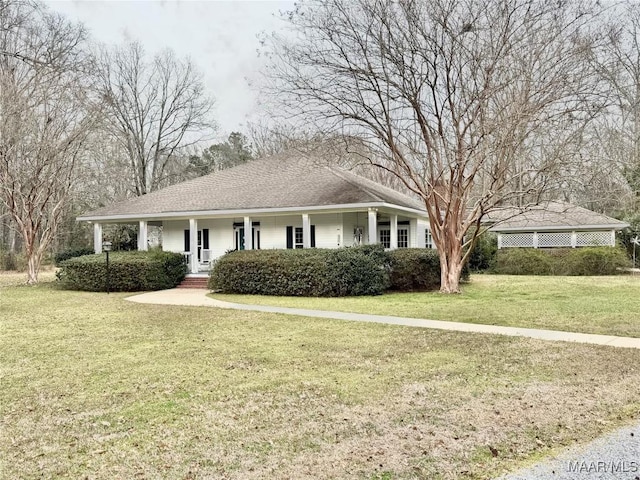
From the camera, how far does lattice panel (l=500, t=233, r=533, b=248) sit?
1065 inches

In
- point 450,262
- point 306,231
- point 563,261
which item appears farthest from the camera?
point 563,261

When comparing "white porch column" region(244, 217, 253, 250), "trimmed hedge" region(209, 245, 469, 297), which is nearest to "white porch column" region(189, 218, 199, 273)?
"white porch column" region(244, 217, 253, 250)

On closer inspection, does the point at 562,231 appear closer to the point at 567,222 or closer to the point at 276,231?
the point at 567,222

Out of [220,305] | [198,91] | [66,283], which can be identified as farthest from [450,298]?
[198,91]

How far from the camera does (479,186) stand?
64.6ft

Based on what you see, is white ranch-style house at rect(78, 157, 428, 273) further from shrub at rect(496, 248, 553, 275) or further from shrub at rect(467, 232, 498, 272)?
shrub at rect(496, 248, 553, 275)

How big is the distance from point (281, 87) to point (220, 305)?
7.16 metres

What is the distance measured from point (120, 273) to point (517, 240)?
→ 20.2 metres

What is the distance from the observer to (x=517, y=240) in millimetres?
27250

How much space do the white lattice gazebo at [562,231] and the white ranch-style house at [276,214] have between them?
0.10m

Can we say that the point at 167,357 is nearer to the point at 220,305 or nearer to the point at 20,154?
the point at 220,305

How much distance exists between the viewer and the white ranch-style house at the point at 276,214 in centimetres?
1900

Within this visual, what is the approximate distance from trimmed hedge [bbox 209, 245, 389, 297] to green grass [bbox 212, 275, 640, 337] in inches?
28.1

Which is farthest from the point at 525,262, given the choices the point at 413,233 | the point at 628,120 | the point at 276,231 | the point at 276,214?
the point at 276,214
